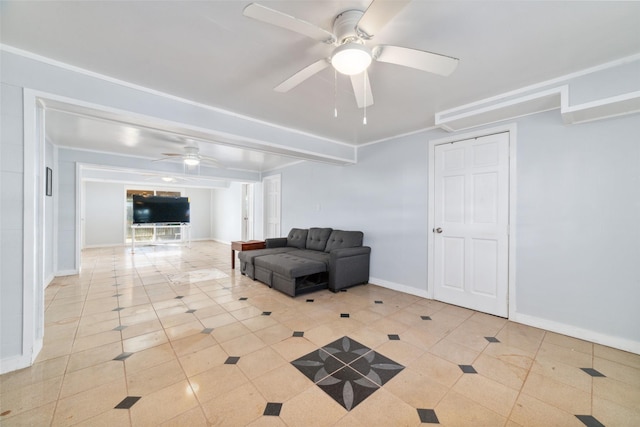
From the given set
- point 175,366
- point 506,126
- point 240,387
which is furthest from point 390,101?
point 175,366

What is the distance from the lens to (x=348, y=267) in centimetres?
408

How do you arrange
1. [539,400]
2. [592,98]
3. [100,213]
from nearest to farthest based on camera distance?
[539,400]
[592,98]
[100,213]

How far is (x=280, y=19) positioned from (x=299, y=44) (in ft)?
2.10

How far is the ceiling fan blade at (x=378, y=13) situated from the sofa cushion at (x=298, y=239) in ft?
14.2

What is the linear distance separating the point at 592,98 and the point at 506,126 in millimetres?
833

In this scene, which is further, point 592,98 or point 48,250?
point 48,250

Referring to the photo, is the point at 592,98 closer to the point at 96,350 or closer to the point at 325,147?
the point at 325,147

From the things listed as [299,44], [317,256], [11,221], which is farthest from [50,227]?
[299,44]

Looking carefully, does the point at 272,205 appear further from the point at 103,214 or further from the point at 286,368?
the point at 103,214

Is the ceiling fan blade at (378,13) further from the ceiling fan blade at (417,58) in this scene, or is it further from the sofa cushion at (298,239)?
the sofa cushion at (298,239)

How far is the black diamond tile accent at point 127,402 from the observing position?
164 cm

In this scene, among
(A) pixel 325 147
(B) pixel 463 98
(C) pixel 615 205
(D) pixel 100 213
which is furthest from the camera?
(D) pixel 100 213

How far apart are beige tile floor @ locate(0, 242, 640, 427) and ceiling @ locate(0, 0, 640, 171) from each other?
230 centimetres

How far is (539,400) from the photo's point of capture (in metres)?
1.73
